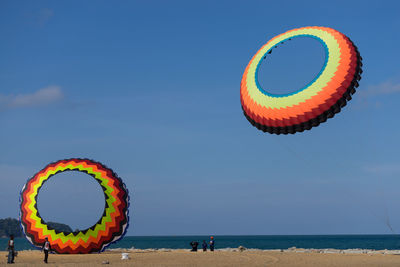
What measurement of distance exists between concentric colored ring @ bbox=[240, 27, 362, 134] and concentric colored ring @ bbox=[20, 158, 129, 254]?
38.7 feet

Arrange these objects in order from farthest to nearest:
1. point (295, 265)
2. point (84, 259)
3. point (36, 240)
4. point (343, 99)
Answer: point (36, 240) < point (84, 259) < point (295, 265) < point (343, 99)

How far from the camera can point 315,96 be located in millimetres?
20938

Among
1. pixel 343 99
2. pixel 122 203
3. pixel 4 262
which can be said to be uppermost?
pixel 343 99

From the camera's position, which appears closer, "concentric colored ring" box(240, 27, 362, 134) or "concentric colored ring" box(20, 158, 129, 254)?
"concentric colored ring" box(240, 27, 362, 134)

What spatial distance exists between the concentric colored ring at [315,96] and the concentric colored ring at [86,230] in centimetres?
1179

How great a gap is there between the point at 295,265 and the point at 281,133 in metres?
6.71

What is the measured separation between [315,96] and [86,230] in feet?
54.5

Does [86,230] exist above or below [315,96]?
below

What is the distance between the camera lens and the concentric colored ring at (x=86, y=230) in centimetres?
3019

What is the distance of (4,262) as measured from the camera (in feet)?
83.8

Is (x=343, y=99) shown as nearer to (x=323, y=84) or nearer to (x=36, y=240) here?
(x=323, y=84)

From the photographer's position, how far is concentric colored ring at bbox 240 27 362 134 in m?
20.9

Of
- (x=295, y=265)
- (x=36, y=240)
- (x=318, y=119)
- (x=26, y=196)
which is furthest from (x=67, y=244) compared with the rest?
(x=318, y=119)

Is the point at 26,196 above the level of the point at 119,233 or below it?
above
